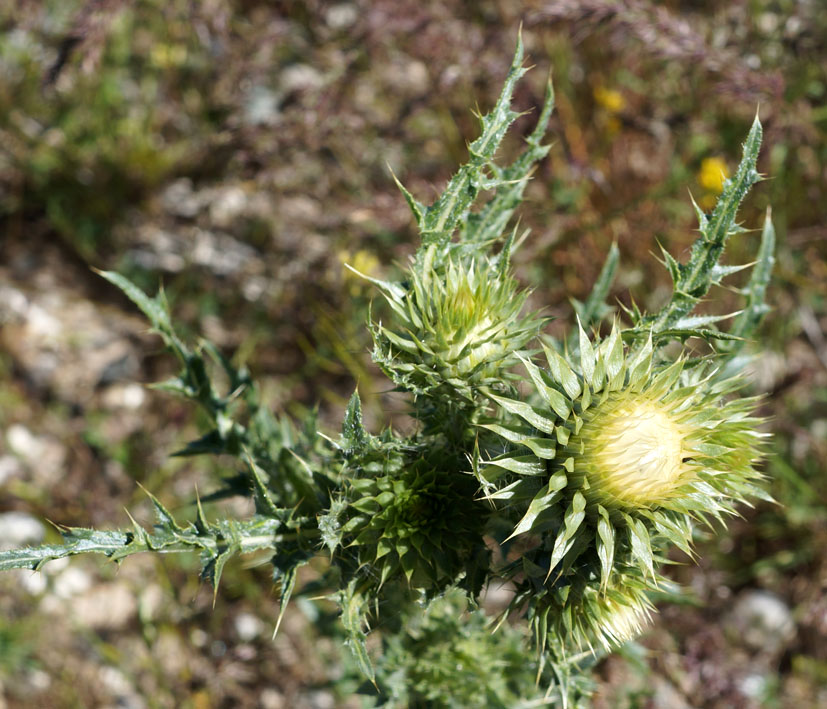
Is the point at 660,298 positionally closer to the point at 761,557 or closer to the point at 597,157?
the point at 597,157

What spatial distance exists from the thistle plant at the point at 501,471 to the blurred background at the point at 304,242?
1.55m

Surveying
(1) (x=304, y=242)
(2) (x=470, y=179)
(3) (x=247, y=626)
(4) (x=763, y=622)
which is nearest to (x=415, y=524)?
(2) (x=470, y=179)

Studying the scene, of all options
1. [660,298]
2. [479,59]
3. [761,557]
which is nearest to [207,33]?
[479,59]

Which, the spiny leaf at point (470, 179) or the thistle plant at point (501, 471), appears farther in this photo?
the spiny leaf at point (470, 179)

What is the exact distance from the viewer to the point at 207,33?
396 cm

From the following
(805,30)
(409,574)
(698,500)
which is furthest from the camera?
(805,30)

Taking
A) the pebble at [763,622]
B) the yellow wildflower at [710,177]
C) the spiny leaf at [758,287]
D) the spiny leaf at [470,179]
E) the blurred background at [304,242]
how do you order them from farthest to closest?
the yellow wildflower at [710,177], the pebble at [763,622], the blurred background at [304,242], the spiny leaf at [758,287], the spiny leaf at [470,179]

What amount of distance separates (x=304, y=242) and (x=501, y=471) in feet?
10.6

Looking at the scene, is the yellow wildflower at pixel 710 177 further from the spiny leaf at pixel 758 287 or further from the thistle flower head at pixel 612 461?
the thistle flower head at pixel 612 461

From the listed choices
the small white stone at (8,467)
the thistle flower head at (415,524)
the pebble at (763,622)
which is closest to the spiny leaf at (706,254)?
the thistle flower head at (415,524)

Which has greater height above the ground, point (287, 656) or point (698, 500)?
point (698, 500)

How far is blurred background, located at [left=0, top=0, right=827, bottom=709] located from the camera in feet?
13.1

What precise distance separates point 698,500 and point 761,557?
2977mm

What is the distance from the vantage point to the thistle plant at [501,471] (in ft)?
6.22
